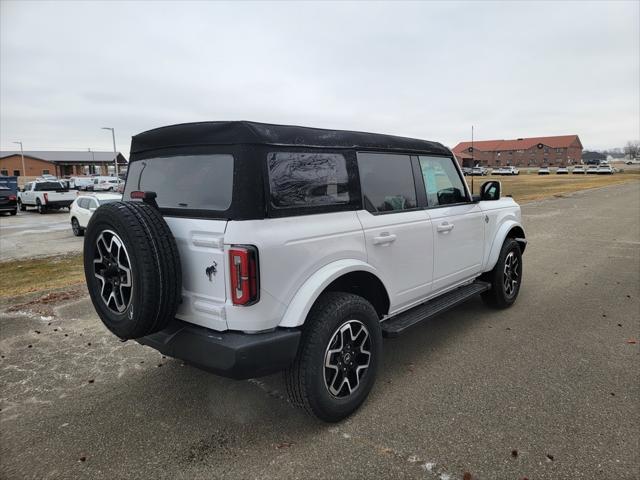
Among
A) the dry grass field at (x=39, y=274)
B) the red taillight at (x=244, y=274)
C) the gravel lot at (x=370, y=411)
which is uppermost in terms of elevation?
the red taillight at (x=244, y=274)

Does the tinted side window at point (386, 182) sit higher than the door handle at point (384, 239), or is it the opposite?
the tinted side window at point (386, 182)

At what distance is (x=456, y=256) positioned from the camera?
4.31m

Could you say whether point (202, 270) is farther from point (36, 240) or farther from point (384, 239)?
point (36, 240)

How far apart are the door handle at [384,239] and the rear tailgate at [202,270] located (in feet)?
4.01

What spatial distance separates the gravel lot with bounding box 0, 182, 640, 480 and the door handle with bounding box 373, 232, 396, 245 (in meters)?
1.16

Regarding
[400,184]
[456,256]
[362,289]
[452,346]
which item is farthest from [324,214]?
[452,346]

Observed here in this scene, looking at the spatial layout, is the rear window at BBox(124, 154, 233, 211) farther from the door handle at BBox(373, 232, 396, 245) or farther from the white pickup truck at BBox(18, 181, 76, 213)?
the white pickup truck at BBox(18, 181, 76, 213)

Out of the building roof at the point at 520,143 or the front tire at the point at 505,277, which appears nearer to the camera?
the front tire at the point at 505,277

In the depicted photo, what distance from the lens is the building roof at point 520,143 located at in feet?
383

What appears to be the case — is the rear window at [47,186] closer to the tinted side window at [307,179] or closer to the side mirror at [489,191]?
the side mirror at [489,191]

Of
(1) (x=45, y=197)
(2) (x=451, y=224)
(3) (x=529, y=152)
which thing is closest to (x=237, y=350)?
(2) (x=451, y=224)

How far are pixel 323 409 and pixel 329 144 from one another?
1803 millimetres

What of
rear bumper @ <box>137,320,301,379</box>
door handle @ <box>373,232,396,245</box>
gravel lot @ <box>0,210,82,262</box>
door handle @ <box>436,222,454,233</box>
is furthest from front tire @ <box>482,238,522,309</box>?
gravel lot @ <box>0,210,82,262</box>

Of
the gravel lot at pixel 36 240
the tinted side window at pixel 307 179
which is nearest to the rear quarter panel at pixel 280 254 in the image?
the tinted side window at pixel 307 179
